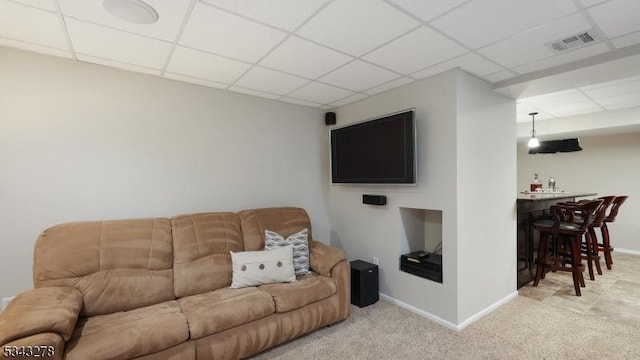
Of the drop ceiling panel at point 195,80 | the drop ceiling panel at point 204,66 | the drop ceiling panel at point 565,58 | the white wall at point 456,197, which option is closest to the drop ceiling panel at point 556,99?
the white wall at point 456,197

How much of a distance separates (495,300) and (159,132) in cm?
395

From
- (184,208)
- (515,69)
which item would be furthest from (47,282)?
(515,69)

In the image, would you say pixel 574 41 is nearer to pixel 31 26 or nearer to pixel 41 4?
pixel 41 4

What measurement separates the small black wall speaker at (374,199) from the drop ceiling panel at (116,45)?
97.2 inches

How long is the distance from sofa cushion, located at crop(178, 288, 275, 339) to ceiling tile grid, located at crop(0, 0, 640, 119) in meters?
1.98

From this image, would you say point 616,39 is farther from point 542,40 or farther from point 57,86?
point 57,86

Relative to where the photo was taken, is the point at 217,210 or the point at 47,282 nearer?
the point at 47,282

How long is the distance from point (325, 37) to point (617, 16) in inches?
73.3

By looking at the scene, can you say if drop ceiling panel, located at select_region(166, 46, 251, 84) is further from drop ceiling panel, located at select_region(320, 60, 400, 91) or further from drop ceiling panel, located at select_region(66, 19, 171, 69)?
drop ceiling panel, located at select_region(320, 60, 400, 91)

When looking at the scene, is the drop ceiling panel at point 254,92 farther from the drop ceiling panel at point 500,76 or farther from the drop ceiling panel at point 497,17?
the drop ceiling panel at point 500,76

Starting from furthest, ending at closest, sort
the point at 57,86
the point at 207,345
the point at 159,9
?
1. the point at 57,86
2. the point at 207,345
3. the point at 159,9

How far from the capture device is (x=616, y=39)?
6.98 feet

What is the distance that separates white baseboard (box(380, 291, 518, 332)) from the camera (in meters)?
2.72

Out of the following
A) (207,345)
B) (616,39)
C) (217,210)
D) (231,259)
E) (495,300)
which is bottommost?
(495,300)
